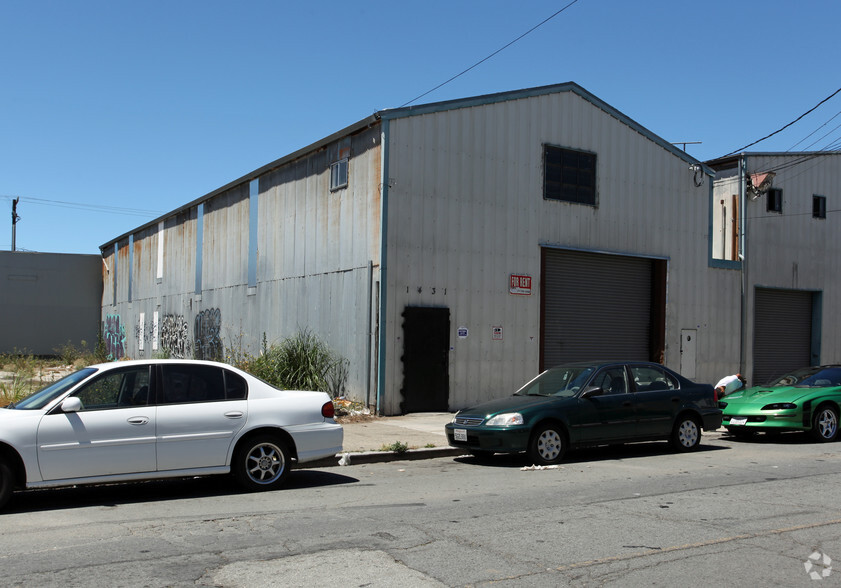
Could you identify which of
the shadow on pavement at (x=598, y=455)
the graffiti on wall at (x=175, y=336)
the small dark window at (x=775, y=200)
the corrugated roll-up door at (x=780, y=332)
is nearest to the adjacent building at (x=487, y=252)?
the corrugated roll-up door at (x=780, y=332)

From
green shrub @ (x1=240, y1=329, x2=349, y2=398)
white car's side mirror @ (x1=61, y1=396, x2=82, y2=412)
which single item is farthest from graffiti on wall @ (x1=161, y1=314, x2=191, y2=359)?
white car's side mirror @ (x1=61, y1=396, x2=82, y2=412)

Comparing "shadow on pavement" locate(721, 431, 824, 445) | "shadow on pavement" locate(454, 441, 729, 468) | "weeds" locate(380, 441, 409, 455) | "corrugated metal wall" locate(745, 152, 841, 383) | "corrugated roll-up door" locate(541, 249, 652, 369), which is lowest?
"shadow on pavement" locate(721, 431, 824, 445)

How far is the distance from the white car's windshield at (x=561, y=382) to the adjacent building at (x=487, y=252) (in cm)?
540

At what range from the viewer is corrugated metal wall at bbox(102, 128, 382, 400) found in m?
18.2

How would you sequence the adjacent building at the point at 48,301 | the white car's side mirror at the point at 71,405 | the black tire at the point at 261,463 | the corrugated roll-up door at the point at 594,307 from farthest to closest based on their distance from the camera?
the adjacent building at the point at 48,301 < the corrugated roll-up door at the point at 594,307 < the black tire at the point at 261,463 < the white car's side mirror at the point at 71,405

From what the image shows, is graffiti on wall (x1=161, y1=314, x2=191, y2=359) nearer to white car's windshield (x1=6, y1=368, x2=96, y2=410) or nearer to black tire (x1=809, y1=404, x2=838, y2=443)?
white car's windshield (x1=6, y1=368, x2=96, y2=410)

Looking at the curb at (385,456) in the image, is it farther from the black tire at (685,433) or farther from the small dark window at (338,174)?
the small dark window at (338,174)

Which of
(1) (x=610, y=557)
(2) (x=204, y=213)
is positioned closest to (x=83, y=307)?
(2) (x=204, y=213)

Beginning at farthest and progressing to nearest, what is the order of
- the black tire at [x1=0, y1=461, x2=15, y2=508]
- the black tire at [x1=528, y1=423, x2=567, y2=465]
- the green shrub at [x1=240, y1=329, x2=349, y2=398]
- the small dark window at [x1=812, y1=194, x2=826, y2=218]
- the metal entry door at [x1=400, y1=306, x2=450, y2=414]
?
1. the small dark window at [x1=812, y1=194, x2=826, y2=218]
2. the green shrub at [x1=240, y1=329, x2=349, y2=398]
3. the metal entry door at [x1=400, y1=306, x2=450, y2=414]
4. the black tire at [x1=528, y1=423, x2=567, y2=465]
5. the black tire at [x1=0, y1=461, x2=15, y2=508]

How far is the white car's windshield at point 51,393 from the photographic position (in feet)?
26.7

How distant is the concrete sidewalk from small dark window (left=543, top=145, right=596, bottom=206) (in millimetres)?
7063

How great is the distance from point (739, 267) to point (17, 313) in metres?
36.5

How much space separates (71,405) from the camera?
796 centimetres

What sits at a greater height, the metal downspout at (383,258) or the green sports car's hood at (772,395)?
the metal downspout at (383,258)
